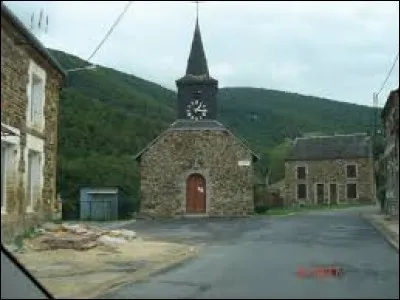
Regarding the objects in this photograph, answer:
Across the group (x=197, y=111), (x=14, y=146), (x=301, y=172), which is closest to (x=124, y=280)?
(x=14, y=146)

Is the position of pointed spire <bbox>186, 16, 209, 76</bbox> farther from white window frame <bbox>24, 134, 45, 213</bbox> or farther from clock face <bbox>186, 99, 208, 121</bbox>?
white window frame <bbox>24, 134, 45, 213</bbox>

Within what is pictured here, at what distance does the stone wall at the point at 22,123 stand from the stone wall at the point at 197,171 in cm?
1837

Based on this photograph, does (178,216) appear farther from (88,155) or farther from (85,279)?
(85,279)

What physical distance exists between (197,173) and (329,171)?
28.4m

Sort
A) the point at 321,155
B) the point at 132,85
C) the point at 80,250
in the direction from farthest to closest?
1. the point at 132,85
2. the point at 321,155
3. the point at 80,250

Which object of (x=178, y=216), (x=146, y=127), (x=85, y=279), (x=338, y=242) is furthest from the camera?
(x=146, y=127)

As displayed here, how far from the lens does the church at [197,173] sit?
39.2 meters

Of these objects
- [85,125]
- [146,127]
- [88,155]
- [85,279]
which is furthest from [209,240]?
[146,127]

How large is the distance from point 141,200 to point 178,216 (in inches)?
90.5

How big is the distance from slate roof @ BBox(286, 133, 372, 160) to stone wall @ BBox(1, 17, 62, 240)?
44.8 m

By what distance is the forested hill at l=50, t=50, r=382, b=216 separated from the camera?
145ft

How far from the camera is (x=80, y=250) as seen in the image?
16.2 metres

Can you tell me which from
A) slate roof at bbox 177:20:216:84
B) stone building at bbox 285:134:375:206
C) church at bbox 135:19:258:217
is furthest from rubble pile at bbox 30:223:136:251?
stone building at bbox 285:134:375:206

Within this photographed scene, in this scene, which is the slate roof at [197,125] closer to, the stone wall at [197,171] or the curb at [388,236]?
the stone wall at [197,171]
